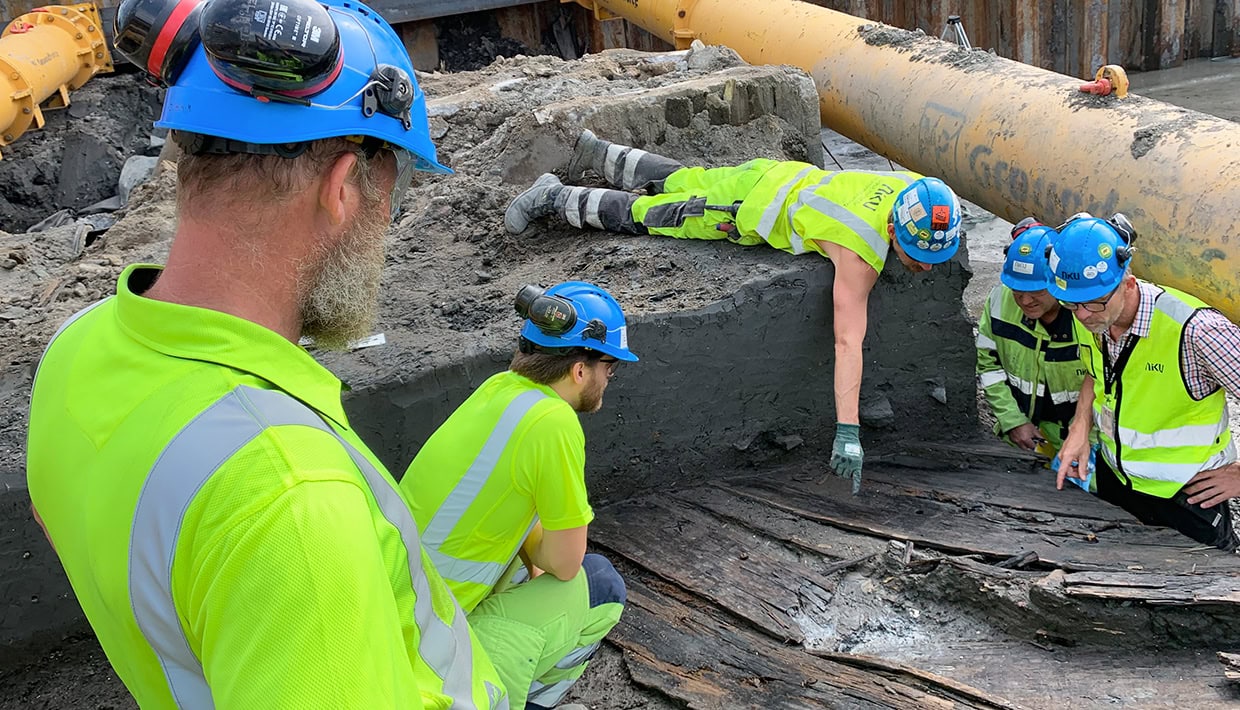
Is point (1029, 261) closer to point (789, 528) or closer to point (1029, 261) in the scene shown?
point (1029, 261)

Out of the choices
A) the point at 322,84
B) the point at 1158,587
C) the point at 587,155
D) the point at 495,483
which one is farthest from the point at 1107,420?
the point at 322,84

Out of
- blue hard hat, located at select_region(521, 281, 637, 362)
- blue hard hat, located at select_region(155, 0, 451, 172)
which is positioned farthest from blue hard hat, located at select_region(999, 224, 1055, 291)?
blue hard hat, located at select_region(155, 0, 451, 172)

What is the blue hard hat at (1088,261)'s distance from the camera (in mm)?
3660

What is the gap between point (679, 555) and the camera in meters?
4.04

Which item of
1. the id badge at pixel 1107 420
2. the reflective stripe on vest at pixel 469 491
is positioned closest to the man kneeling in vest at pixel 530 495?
the reflective stripe on vest at pixel 469 491

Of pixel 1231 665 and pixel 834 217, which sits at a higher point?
pixel 834 217

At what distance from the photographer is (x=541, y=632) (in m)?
2.87

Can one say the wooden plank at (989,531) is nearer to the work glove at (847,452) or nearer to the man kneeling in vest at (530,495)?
the work glove at (847,452)

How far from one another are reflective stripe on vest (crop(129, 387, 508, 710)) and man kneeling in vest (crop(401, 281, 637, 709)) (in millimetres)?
1485

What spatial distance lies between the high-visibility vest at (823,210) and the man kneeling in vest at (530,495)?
153cm

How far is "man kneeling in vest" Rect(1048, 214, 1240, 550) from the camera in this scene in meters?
3.68

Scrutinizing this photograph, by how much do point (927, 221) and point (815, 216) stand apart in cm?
50

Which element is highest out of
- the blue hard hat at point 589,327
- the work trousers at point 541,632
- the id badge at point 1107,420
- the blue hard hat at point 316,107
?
the blue hard hat at point 316,107

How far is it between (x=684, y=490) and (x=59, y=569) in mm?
2503
